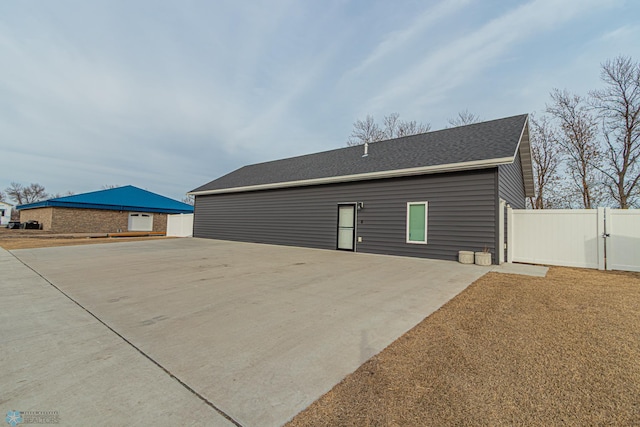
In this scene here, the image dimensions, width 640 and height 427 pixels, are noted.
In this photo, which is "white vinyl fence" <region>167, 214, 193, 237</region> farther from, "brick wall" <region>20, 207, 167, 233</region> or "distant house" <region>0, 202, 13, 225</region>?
"distant house" <region>0, 202, 13, 225</region>

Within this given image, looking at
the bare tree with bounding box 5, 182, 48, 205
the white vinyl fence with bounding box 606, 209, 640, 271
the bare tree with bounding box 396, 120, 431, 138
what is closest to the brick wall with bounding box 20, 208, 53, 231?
the bare tree with bounding box 396, 120, 431, 138

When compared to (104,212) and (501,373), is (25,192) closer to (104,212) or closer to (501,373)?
(104,212)

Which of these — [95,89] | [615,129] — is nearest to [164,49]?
[95,89]

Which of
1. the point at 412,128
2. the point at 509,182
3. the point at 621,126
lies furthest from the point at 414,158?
the point at 412,128

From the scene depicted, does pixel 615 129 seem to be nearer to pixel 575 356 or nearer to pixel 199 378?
pixel 575 356

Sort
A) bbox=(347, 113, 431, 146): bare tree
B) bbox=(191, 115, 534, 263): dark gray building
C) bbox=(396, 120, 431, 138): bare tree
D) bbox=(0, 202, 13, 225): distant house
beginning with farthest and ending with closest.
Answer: bbox=(0, 202, 13, 225): distant house, bbox=(347, 113, 431, 146): bare tree, bbox=(396, 120, 431, 138): bare tree, bbox=(191, 115, 534, 263): dark gray building

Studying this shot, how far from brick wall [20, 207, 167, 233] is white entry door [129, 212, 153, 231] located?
387 mm

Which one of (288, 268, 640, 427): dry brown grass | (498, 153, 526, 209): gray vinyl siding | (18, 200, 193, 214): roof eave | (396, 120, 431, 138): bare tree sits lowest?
(288, 268, 640, 427): dry brown grass

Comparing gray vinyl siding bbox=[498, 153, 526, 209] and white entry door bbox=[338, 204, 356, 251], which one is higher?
gray vinyl siding bbox=[498, 153, 526, 209]

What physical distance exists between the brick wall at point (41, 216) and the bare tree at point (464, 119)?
33.0 meters

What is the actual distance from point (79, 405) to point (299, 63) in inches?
507

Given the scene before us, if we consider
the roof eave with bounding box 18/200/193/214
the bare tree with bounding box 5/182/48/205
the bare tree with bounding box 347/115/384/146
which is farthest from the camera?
the bare tree with bounding box 5/182/48/205

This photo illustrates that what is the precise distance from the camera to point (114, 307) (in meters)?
3.84

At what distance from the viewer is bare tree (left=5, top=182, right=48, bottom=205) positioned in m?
50.2
